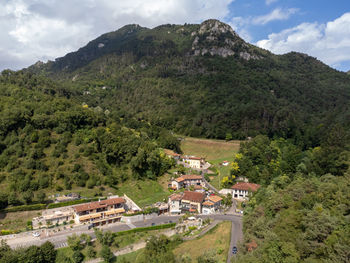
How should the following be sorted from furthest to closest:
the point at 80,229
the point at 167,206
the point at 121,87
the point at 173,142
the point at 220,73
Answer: the point at 121,87, the point at 220,73, the point at 173,142, the point at 167,206, the point at 80,229

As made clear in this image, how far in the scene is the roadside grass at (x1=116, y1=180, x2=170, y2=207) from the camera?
4775 centimetres

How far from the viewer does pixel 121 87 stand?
15288 cm

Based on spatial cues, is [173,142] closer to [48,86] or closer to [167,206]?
[167,206]

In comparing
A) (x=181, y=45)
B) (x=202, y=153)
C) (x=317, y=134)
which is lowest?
(x=202, y=153)

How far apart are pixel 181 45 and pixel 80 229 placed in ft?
597

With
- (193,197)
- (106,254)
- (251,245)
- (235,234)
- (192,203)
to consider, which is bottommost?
(106,254)

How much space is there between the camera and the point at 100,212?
1646 inches

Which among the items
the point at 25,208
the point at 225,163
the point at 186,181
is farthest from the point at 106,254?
the point at 225,163

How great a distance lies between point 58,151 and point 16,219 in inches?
684

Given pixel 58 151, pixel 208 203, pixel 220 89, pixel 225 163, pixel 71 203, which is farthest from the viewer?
pixel 220 89

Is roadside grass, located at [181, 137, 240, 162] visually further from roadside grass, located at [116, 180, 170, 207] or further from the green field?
roadside grass, located at [116, 180, 170, 207]

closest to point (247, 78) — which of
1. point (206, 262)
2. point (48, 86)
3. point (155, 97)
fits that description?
point (155, 97)

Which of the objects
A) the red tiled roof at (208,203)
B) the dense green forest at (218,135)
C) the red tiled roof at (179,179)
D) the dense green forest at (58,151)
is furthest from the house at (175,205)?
the dense green forest at (218,135)

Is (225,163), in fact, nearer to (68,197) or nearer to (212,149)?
(212,149)
